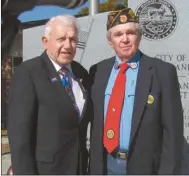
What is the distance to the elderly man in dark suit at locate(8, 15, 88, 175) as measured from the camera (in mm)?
2012

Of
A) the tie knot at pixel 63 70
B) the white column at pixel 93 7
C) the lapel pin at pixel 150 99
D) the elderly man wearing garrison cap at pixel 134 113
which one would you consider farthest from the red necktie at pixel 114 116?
the white column at pixel 93 7

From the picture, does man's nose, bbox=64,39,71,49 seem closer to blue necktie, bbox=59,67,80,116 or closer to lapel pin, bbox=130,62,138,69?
blue necktie, bbox=59,67,80,116

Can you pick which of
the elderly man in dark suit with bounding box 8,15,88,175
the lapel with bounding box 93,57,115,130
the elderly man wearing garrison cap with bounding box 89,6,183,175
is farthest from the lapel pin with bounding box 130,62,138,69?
the elderly man in dark suit with bounding box 8,15,88,175

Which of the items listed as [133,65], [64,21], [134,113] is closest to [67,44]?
[64,21]

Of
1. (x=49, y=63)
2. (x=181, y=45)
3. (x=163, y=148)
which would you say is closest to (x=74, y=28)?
(x=49, y=63)

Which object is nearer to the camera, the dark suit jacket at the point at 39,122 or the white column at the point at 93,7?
the dark suit jacket at the point at 39,122

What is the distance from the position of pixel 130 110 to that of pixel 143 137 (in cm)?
17

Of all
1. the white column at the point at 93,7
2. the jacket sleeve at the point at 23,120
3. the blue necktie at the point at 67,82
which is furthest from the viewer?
the white column at the point at 93,7

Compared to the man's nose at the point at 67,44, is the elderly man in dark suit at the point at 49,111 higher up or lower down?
lower down

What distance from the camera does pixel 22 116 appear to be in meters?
2.00

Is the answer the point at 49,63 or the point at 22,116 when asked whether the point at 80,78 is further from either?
the point at 22,116

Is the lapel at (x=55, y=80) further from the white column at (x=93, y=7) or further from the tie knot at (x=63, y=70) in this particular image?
the white column at (x=93, y=7)

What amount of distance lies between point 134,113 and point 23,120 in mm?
616

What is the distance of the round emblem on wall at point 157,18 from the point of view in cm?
326
